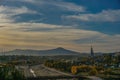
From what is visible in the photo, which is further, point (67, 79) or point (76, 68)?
point (76, 68)

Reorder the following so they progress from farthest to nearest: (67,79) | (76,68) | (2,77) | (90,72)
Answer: (76,68) < (90,72) < (67,79) < (2,77)

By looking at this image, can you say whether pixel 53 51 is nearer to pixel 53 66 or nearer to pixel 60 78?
pixel 53 66

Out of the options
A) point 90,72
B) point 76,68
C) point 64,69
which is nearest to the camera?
point 90,72

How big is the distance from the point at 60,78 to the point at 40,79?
5.13 ft

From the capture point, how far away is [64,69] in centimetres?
3244

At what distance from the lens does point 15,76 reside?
1836cm

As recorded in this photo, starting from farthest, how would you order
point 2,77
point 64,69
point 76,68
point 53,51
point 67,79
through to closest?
point 53,51, point 64,69, point 76,68, point 67,79, point 2,77

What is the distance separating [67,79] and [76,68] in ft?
15.6

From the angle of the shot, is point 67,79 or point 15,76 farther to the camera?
point 67,79

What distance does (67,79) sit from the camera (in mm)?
23578

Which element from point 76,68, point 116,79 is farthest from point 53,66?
point 116,79

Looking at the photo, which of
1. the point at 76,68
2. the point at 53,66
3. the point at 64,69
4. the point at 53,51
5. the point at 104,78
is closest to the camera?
the point at 104,78

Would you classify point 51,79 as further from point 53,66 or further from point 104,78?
point 53,66

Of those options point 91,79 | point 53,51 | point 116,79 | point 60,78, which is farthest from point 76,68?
point 53,51
